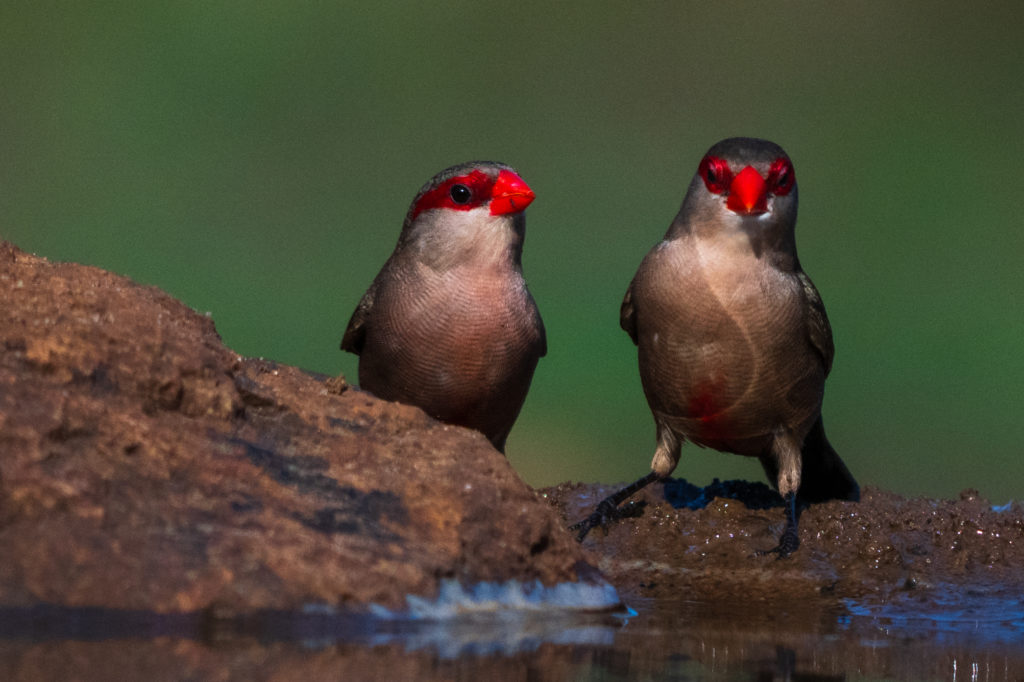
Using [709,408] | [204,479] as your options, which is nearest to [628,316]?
[709,408]

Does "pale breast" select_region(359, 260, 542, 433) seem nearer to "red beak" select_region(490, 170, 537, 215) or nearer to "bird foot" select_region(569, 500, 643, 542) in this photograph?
"red beak" select_region(490, 170, 537, 215)

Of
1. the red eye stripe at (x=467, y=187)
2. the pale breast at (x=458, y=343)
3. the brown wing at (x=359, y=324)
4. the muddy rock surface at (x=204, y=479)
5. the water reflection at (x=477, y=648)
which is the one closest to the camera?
the water reflection at (x=477, y=648)

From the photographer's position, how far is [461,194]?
5.64m

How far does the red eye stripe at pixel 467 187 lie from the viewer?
5.59m

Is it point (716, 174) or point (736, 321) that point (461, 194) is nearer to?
point (716, 174)

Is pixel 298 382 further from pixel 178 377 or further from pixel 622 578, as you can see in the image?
pixel 622 578

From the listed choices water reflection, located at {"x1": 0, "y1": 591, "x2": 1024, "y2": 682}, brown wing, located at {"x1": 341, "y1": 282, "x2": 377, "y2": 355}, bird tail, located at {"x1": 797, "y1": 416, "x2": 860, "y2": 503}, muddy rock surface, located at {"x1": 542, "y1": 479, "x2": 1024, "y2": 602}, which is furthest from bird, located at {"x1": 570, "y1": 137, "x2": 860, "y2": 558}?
water reflection, located at {"x1": 0, "y1": 591, "x2": 1024, "y2": 682}

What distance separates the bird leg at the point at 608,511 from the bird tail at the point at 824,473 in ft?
3.03

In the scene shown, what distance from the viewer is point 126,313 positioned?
158 inches

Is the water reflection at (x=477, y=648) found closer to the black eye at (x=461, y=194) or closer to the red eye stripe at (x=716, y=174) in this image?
the red eye stripe at (x=716, y=174)

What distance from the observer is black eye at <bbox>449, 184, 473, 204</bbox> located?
5.62m

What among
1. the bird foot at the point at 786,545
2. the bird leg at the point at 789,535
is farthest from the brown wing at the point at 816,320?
the bird foot at the point at 786,545

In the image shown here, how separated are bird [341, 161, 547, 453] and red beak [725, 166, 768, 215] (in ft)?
2.79

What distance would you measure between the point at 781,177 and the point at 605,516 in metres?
1.60
